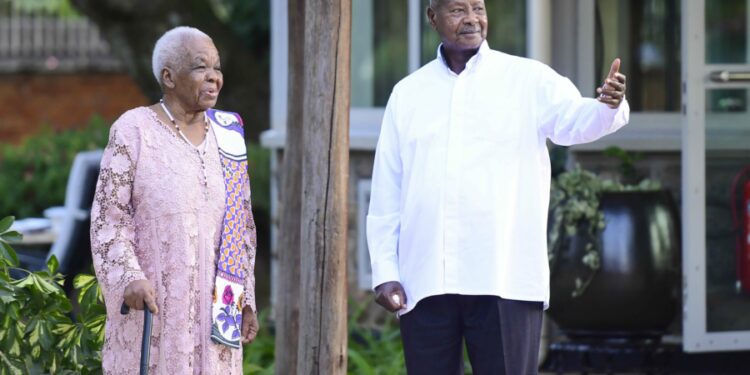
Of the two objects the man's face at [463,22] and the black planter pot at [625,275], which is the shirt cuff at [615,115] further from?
the black planter pot at [625,275]

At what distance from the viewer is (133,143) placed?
442 centimetres

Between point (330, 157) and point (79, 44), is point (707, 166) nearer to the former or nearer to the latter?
point (330, 157)

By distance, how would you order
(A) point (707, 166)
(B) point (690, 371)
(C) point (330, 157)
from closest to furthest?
(C) point (330, 157) < (A) point (707, 166) < (B) point (690, 371)

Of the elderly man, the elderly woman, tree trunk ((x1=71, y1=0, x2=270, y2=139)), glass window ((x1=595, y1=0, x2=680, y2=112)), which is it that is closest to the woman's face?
the elderly woman

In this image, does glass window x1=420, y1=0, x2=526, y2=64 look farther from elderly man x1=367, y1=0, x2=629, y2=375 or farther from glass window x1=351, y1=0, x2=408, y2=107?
elderly man x1=367, y1=0, x2=629, y2=375

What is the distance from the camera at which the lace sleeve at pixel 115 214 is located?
438 cm

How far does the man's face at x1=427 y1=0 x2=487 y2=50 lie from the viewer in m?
4.47

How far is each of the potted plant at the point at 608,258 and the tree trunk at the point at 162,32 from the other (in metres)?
4.24

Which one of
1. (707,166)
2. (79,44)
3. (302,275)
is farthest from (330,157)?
(79,44)

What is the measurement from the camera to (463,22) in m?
4.48

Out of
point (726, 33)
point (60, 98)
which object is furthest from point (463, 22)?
point (60, 98)

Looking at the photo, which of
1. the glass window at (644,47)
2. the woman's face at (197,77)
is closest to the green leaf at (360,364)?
the glass window at (644,47)

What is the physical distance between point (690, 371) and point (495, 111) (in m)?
3.73

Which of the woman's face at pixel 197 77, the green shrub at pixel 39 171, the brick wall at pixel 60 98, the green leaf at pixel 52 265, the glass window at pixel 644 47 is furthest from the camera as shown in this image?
the brick wall at pixel 60 98
